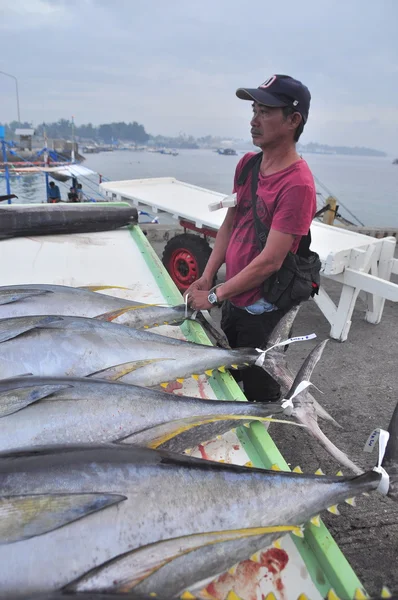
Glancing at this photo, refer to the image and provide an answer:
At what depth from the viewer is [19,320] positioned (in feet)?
7.00

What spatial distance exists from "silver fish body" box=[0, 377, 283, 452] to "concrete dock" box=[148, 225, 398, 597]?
0.79 meters

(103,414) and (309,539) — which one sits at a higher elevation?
(103,414)

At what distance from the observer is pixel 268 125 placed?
7.64 ft

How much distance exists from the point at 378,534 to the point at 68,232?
3.83m

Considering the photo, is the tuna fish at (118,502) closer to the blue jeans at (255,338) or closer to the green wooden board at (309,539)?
the green wooden board at (309,539)

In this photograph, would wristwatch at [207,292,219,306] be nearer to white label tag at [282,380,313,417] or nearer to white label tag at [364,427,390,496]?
white label tag at [282,380,313,417]

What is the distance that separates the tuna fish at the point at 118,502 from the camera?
3.51 feet

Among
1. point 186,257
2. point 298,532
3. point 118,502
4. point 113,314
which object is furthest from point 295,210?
point 186,257

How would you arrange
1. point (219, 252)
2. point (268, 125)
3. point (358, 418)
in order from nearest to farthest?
1. point (268, 125)
2. point (219, 252)
3. point (358, 418)

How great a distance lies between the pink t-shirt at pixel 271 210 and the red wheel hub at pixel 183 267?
2.94 m

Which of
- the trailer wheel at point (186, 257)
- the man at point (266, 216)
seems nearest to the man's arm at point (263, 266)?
the man at point (266, 216)

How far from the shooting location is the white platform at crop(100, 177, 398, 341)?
4305mm

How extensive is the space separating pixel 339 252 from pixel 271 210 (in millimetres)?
2172

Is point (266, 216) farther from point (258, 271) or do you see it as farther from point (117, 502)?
point (117, 502)
